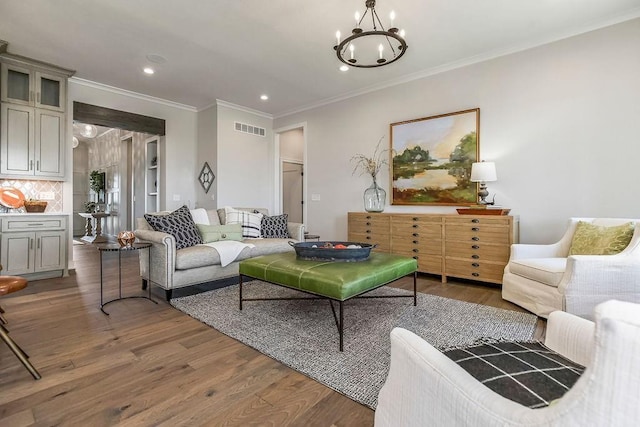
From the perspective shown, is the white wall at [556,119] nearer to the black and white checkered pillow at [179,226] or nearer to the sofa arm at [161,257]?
the black and white checkered pillow at [179,226]

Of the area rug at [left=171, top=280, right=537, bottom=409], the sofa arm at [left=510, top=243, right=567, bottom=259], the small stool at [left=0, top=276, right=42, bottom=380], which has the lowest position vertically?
the area rug at [left=171, top=280, right=537, bottom=409]

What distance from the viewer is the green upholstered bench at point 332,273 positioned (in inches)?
81.1

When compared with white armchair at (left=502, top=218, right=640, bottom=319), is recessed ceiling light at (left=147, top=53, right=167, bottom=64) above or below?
above

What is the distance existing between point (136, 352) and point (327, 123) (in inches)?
179

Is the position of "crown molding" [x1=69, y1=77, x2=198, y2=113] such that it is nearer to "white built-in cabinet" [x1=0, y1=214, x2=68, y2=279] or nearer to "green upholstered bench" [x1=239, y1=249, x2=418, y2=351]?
"white built-in cabinet" [x1=0, y1=214, x2=68, y2=279]

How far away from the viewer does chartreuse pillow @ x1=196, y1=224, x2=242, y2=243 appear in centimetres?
373

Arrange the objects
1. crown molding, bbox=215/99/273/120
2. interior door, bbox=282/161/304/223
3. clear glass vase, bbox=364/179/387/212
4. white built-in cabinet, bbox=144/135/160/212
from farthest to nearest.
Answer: interior door, bbox=282/161/304/223
white built-in cabinet, bbox=144/135/160/212
crown molding, bbox=215/99/273/120
clear glass vase, bbox=364/179/387/212

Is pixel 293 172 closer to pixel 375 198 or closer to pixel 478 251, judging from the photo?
pixel 375 198

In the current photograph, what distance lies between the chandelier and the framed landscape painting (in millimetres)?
1098

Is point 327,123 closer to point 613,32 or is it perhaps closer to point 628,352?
point 613,32

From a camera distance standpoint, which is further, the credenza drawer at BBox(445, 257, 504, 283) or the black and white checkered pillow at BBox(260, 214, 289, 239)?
the black and white checkered pillow at BBox(260, 214, 289, 239)

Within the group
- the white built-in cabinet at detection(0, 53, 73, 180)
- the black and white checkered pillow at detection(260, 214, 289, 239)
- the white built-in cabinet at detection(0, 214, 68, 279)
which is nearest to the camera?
the white built-in cabinet at detection(0, 214, 68, 279)

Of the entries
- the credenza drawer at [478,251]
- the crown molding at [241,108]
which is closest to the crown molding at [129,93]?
the crown molding at [241,108]

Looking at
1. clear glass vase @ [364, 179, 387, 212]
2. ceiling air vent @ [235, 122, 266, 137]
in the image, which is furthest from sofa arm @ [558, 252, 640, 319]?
ceiling air vent @ [235, 122, 266, 137]
